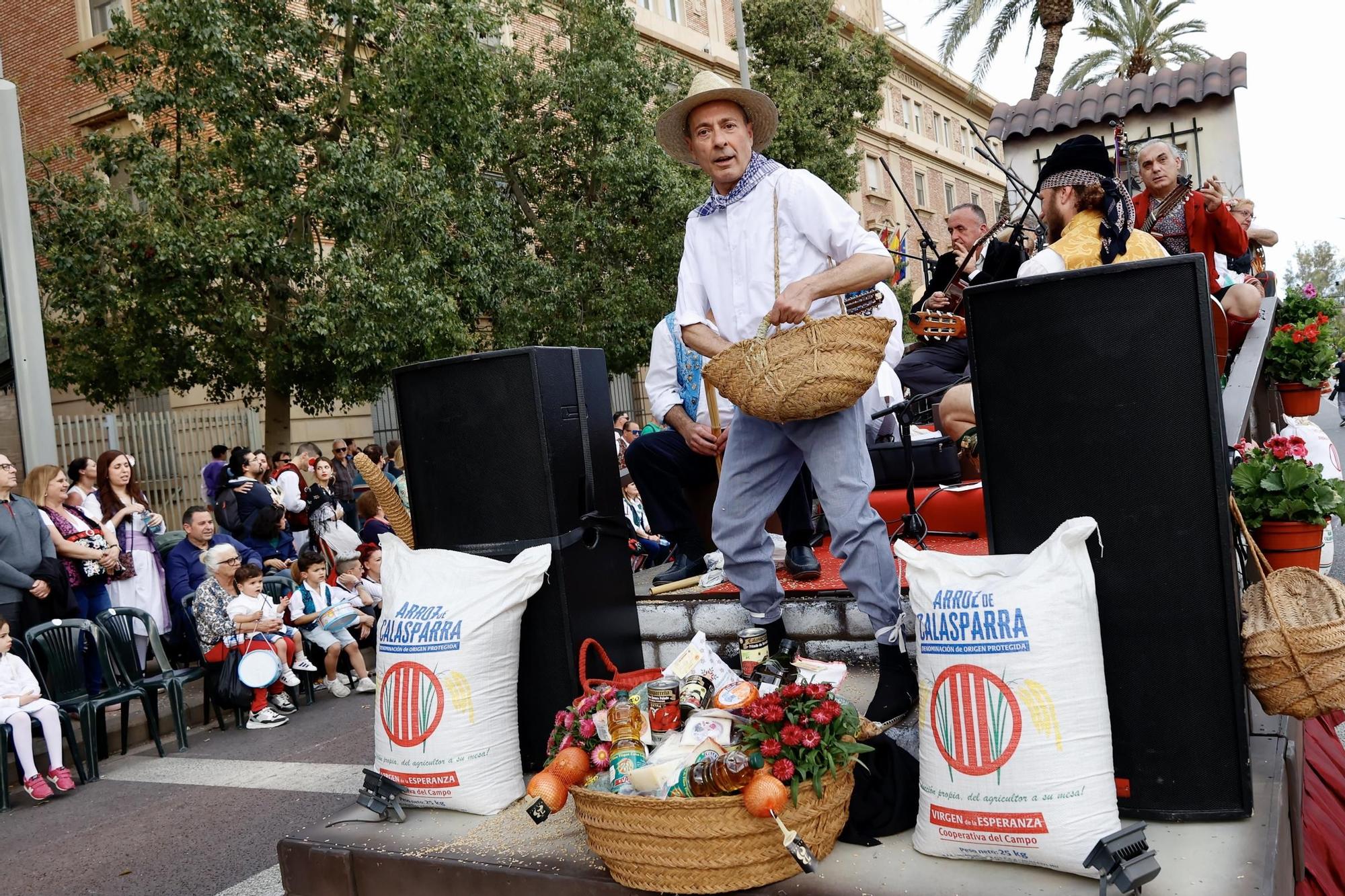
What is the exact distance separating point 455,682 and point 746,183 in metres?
1.97

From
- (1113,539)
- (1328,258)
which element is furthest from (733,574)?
(1328,258)

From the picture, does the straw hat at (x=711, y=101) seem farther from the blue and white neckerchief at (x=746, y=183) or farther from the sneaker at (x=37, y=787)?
the sneaker at (x=37, y=787)

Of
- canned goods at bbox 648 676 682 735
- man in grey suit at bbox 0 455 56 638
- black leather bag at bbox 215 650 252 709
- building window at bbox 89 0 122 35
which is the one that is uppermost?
building window at bbox 89 0 122 35

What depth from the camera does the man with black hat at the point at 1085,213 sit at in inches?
175

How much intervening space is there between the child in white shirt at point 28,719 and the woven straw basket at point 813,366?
5336mm

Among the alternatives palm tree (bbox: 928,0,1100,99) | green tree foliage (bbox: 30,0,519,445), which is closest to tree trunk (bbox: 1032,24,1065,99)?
palm tree (bbox: 928,0,1100,99)

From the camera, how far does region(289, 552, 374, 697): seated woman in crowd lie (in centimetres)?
901

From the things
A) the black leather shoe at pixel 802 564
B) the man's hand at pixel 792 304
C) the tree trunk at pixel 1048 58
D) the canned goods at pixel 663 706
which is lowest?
the canned goods at pixel 663 706

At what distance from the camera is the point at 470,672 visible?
349 centimetres

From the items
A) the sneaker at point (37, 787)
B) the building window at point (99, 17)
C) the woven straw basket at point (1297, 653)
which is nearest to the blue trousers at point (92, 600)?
the sneaker at point (37, 787)

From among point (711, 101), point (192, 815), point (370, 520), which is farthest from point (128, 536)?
point (711, 101)

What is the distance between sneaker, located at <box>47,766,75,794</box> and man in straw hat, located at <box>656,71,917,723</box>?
4.82 m

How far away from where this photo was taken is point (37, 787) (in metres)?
6.41

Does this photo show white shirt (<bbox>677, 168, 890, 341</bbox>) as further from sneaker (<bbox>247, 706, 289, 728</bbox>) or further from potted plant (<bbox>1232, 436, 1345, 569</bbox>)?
sneaker (<bbox>247, 706, 289, 728</bbox>)
